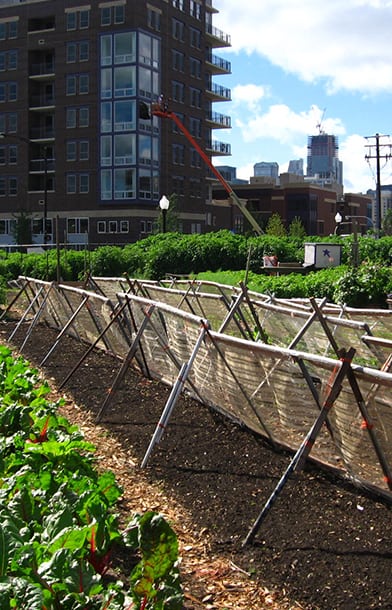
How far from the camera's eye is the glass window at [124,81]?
6450cm

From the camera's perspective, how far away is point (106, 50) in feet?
215

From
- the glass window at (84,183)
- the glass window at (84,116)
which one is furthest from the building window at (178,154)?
the glass window at (84,183)

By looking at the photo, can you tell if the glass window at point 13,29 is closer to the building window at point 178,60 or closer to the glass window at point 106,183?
the building window at point 178,60

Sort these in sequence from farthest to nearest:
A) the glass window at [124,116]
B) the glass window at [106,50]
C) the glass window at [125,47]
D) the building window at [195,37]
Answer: the building window at [195,37], the glass window at [106,50], the glass window at [124,116], the glass window at [125,47]

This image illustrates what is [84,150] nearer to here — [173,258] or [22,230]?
[22,230]

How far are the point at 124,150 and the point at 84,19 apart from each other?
1200 cm

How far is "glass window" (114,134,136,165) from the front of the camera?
65188 millimetres

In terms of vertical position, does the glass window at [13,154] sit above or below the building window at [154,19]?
below

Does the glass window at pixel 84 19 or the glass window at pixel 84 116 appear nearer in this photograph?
the glass window at pixel 84 19

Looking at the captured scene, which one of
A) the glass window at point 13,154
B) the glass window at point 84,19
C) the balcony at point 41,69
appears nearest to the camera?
the glass window at point 84,19

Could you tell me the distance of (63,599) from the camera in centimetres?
393

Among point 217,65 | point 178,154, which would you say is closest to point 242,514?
point 178,154

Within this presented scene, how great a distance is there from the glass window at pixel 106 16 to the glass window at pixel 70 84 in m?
5.21

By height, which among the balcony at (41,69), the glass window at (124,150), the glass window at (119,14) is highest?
the glass window at (119,14)
